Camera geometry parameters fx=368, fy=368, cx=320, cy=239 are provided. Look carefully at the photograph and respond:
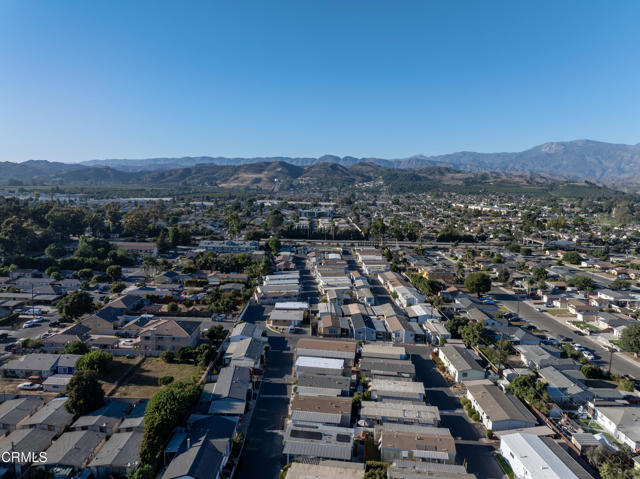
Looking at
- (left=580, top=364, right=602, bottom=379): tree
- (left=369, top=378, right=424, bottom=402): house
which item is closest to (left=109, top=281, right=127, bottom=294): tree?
(left=369, top=378, right=424, bottom=402): house

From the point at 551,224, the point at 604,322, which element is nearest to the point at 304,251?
the point at 604,322

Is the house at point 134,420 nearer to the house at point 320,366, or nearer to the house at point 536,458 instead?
the house at point 320,366

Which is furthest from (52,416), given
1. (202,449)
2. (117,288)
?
(117,288)

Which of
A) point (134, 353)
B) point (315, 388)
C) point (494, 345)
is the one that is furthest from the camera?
point (494, 345)

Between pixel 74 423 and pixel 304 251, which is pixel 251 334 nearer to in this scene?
pixel 74 423

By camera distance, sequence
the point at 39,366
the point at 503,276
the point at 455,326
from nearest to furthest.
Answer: the point at 39,366 → the point at 455,326 → the point at 503,276

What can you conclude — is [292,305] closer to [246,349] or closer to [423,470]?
[246,349]

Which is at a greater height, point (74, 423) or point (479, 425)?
point (74, 423)
